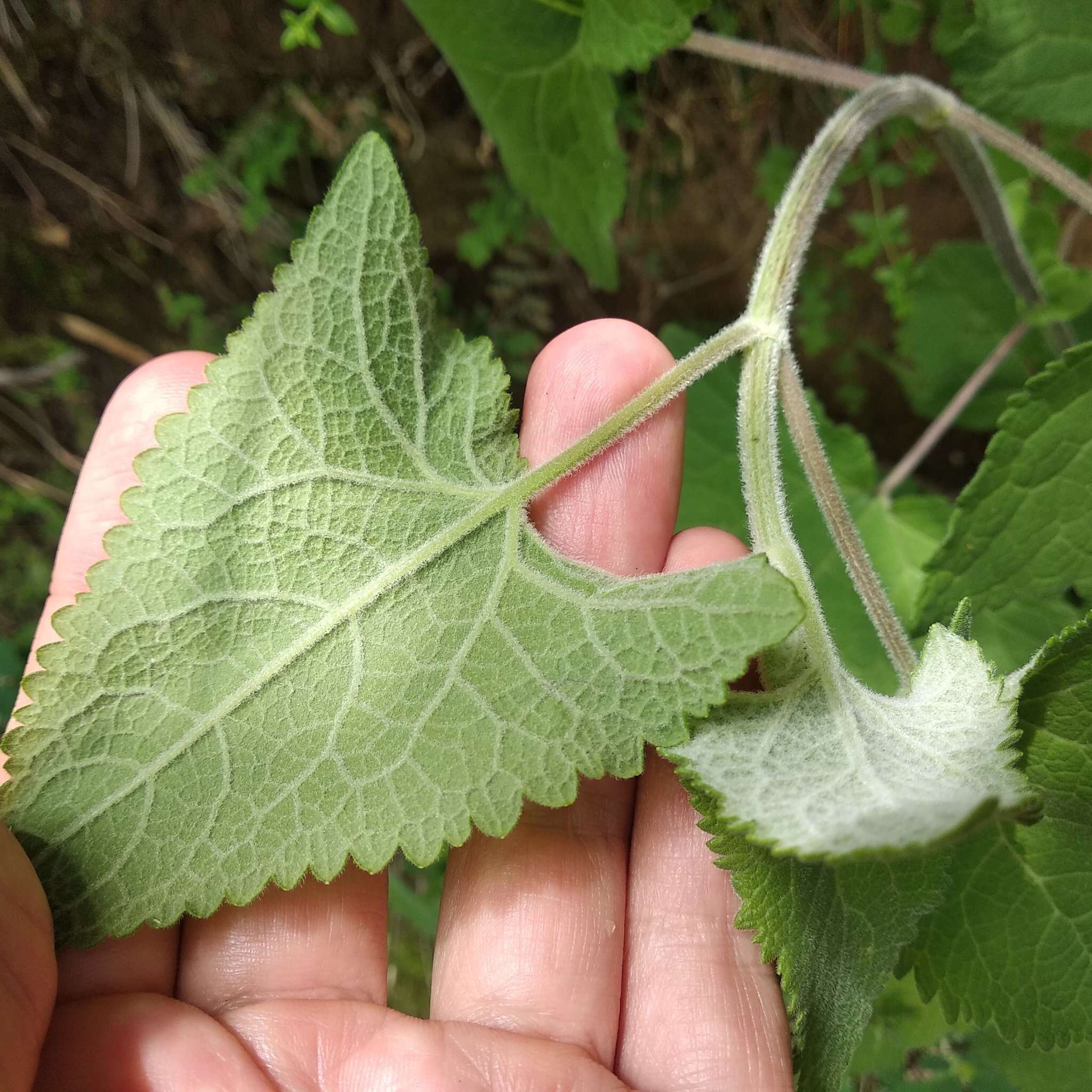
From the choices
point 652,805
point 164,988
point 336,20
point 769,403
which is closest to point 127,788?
point 164,988

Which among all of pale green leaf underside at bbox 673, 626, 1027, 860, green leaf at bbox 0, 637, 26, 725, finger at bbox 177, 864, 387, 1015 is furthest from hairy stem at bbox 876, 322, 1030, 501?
green leaf at bbox 0, 637, 26, 725

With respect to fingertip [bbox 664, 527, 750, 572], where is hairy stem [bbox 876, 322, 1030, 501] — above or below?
above

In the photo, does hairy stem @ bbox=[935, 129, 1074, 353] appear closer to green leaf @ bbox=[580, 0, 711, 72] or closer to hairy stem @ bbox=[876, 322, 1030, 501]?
hairy stem @ bbox=[876, 322, 1030, 501]

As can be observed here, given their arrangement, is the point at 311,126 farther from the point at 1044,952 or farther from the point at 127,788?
the point at 1044,952

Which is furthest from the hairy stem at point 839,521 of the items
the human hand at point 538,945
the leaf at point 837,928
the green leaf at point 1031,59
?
the green leaf at point 1031,59

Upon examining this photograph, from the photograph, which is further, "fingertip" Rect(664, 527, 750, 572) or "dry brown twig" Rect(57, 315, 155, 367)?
"dry brown twig" Rect(57, 315, 155, 367)

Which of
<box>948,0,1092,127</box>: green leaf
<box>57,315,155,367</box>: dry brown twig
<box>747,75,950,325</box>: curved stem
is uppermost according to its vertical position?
<box>57,315,155,367</box>: dry brown twig

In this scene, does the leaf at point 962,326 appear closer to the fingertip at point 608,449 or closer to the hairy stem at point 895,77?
the hairy stem at point 895,77

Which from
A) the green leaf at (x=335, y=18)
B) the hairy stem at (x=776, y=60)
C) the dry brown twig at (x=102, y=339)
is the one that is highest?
the green leaf at (x=335, y=18)
